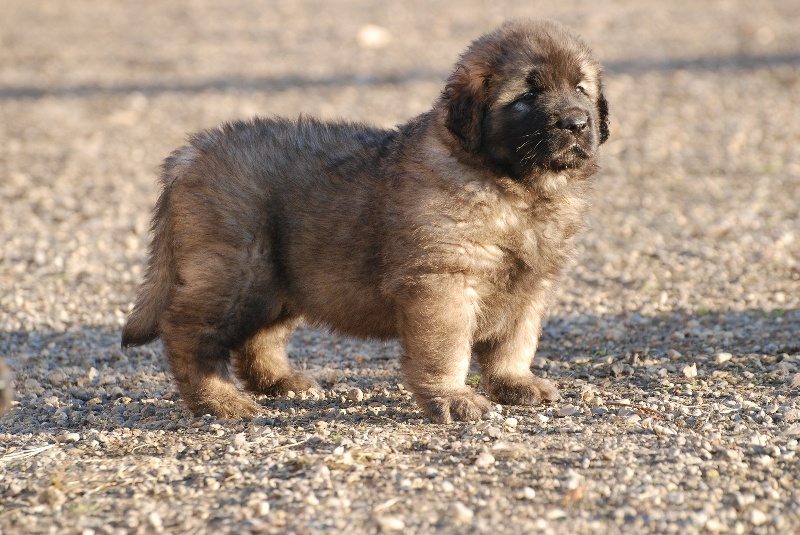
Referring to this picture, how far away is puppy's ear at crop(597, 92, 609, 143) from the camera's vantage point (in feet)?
16.0

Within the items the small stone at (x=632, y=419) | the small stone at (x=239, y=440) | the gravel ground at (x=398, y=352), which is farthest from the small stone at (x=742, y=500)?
the small stone at (x=239, y=440)

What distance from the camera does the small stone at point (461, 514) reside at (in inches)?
140

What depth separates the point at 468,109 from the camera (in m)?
4.60

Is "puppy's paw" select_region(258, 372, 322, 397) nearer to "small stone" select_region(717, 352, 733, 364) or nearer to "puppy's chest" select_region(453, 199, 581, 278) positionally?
"puppy's chest" select_region(453, 199, 581, 278)

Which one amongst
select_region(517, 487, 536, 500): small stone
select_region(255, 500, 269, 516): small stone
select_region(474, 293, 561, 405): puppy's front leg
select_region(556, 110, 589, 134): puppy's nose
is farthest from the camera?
select_region(474, 293, 561, 405): puppy's front leg

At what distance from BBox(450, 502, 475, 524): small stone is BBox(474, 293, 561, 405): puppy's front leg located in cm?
139

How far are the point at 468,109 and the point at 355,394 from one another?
1.51 metres

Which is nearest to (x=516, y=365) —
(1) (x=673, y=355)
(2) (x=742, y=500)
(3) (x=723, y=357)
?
(1) (x=673, y=355)

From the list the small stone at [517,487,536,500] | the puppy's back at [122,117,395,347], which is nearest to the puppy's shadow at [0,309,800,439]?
the puppy's back at [122,117,395,347]

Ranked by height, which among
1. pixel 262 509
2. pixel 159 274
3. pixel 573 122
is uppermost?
pixel 573 122

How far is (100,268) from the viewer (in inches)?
301

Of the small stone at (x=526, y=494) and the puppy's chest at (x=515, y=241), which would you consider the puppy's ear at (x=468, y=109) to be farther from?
the small stone at (x=526, y=494)

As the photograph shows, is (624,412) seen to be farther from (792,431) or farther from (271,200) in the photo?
(271,200)

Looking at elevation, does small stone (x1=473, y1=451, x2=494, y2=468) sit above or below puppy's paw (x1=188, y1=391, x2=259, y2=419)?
below
